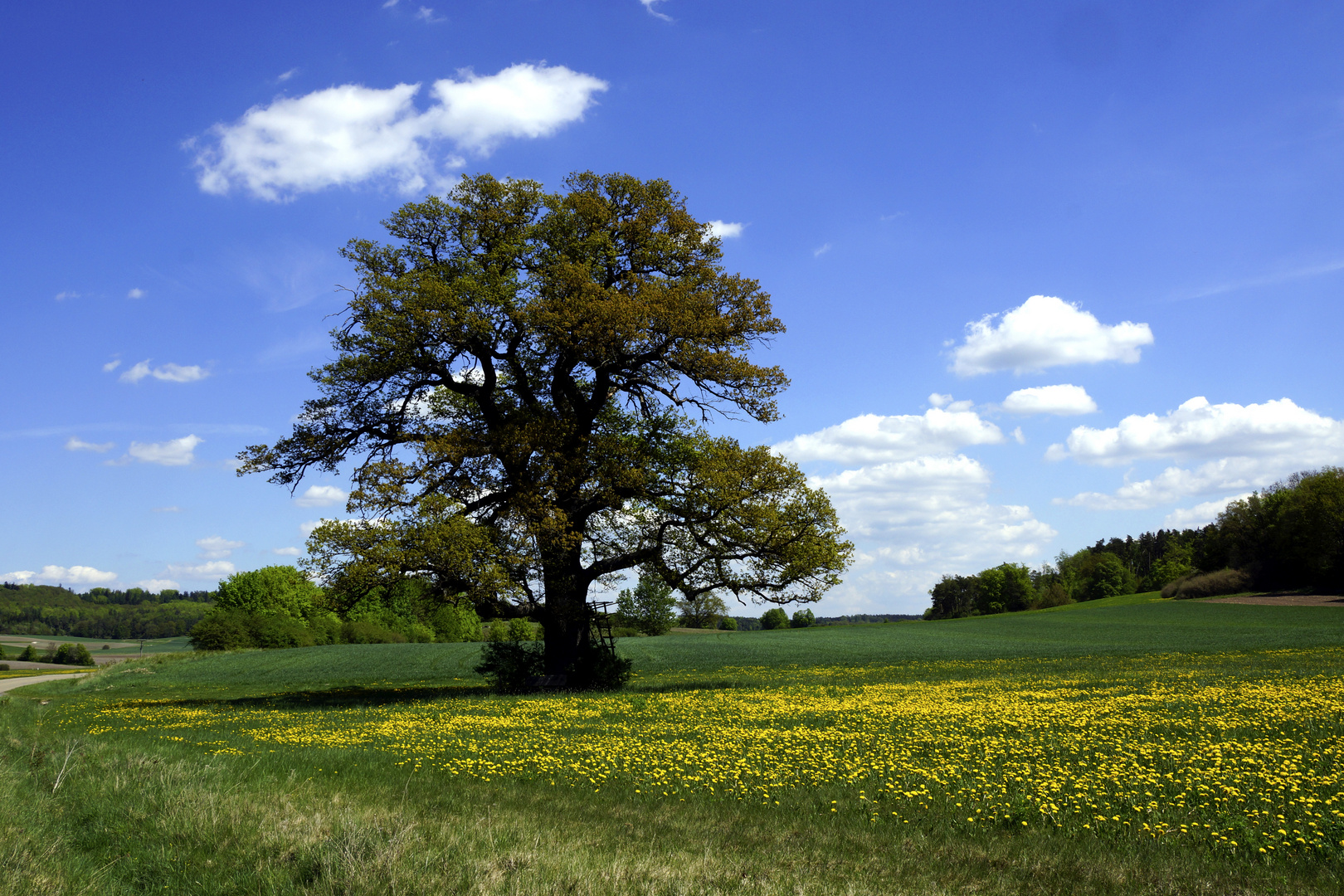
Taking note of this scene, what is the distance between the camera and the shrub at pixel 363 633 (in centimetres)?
9256

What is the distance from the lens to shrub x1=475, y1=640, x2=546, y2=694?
87.8ft

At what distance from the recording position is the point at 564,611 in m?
25.3

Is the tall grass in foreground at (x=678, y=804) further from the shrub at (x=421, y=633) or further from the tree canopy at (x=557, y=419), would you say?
the shrub at (x=421, y=633)

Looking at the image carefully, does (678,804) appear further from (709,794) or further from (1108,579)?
(1108,579)

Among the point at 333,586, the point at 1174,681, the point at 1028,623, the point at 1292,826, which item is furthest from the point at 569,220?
the point at 1028,623

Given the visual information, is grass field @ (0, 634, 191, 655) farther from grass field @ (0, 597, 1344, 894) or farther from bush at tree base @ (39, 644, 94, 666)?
grass field @ (0, 597, 1344, 894)

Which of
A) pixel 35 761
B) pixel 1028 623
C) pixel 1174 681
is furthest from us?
pixel 1028 623

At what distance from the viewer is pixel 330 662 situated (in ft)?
163

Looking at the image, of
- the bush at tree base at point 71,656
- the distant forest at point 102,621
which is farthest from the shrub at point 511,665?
the distant forest at point 102,621

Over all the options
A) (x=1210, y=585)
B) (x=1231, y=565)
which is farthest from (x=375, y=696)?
(x=1231, y=565)

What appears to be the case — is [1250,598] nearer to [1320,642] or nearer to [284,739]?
[1320,642]

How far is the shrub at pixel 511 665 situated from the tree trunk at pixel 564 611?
0.69 metres

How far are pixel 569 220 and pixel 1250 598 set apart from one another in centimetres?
9283

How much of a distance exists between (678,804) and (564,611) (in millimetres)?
16246
